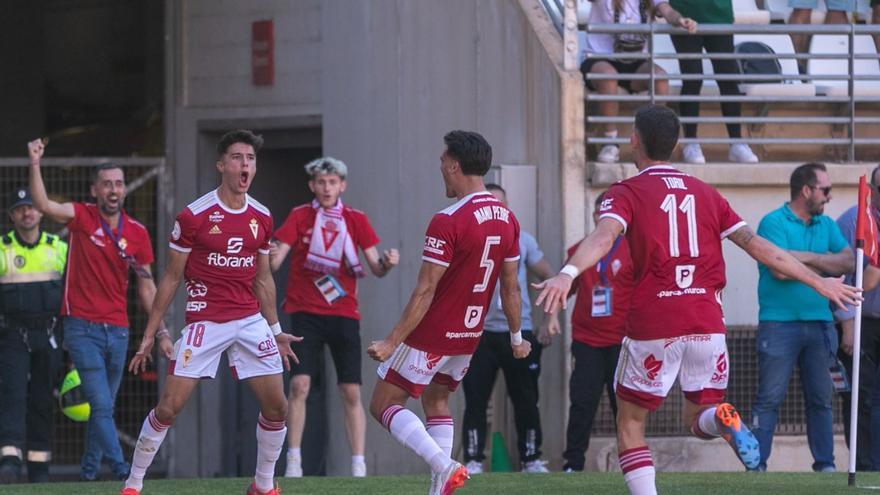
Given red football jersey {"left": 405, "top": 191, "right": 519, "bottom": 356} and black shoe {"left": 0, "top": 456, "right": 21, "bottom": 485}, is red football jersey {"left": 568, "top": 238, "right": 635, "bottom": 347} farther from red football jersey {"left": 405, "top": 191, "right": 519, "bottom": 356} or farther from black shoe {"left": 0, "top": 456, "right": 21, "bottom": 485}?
black shoe {"left": 0, "top": 456, "right": 21, "bottom": 485}

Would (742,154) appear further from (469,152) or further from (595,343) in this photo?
(469,152)

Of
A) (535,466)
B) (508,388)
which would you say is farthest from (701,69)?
(535,466)

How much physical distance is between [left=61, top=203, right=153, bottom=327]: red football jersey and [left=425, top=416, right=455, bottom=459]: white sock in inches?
146

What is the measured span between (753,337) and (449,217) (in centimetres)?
593


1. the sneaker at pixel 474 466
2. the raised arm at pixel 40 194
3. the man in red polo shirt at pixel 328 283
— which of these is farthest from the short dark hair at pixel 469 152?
the sneaker at pixel 474 466

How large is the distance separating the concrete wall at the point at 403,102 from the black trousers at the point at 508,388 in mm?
751

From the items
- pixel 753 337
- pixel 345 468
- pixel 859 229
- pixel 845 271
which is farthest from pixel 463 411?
pixel 859 229

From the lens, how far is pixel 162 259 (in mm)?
15484

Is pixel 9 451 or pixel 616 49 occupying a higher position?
pixel 616 49

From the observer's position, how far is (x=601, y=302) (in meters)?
12.5

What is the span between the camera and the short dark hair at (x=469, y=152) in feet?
29.0

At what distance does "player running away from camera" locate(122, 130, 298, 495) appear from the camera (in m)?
9.14

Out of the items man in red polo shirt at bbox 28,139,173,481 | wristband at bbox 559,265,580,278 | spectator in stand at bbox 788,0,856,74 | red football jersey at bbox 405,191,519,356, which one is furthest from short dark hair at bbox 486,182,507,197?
wristband at bbox 559,265,580,278

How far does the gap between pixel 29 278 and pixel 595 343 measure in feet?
15.1
